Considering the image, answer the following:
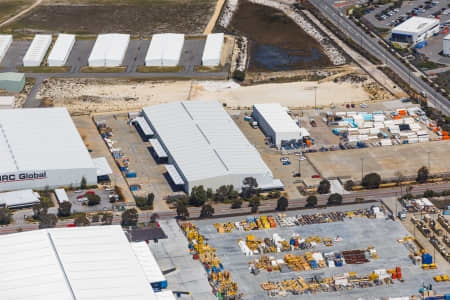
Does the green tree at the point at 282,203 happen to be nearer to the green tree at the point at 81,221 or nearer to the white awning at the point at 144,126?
the green tree at the point at 81,221

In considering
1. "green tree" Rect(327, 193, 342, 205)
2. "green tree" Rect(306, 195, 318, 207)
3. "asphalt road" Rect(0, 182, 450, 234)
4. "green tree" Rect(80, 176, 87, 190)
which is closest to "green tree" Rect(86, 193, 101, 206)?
"asphalt road" Rect(0, 182, 450, 234)

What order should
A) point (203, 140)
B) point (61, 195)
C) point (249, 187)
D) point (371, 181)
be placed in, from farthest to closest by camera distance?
point (203, 140) → point (371, 181) → point (249, 187) → point (61, 195)

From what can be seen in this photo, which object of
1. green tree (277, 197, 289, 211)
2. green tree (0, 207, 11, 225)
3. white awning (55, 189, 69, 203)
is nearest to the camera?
green tree (0, 207, 11, 225)

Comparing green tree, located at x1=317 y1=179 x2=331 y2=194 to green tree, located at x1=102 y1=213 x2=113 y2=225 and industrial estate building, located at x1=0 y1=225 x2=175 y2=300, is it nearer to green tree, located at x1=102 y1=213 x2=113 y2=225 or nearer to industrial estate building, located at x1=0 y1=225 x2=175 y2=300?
industrial estate building, located at x1=0 y1=225 x2=175 y2=300

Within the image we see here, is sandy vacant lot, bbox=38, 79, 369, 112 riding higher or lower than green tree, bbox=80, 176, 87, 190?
higher

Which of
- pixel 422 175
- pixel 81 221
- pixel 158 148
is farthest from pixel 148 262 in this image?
pixel 422 175

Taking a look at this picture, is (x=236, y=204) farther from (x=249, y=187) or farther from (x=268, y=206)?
(x=268, y=206)

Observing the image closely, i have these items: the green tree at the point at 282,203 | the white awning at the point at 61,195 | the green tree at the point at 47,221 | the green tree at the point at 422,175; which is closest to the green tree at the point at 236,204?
the green tree at the point at 282,203
